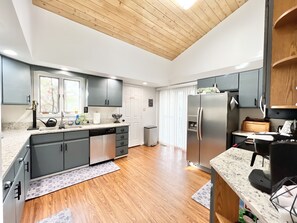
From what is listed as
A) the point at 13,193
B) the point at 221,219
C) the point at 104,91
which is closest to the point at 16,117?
the point at 104,91

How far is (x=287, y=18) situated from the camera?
927 millimetres

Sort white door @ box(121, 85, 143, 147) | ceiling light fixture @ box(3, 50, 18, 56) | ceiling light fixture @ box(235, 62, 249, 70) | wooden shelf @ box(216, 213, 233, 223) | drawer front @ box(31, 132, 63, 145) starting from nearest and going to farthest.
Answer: wooden shelf @ box(216, 213, 233, 223) < ceiling light fixture @ box(3, 50, 18, 56) < drawer front @ box(31, 132, 63, 145) < ceiling light fixture @ box(235, 62, 249, 70) < white door @ box(121, 85, 143, 147)

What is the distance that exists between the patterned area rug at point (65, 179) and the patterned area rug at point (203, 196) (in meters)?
1.67

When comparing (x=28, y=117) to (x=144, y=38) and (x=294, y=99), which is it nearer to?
(x=144, y=38)

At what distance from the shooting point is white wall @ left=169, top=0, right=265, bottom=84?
2.51 m

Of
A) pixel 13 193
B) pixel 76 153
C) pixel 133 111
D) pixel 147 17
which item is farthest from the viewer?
pixel 133 111

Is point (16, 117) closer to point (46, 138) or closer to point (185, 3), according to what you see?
point (46, 138)

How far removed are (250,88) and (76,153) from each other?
12.1ft

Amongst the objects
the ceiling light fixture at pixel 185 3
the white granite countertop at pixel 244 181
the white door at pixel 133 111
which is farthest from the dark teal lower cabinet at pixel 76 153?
the ceiling light fixture at pixel 185 3

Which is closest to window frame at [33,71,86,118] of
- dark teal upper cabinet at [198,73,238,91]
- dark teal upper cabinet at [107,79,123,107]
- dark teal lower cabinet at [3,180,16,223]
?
dark teal upper cabinet at [107,79,123,107]

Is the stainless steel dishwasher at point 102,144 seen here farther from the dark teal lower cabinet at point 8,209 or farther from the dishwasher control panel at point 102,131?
the dark teal lower cabinet at point 8,209

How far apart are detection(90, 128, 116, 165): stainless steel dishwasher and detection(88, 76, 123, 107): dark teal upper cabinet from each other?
26.9 inches

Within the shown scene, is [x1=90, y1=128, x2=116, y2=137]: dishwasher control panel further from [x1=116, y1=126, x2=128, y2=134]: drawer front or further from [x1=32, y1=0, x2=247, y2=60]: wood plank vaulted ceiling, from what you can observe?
[x1=32, y1=0, x2=247, y2=60]: wood plank vaulted ceiling

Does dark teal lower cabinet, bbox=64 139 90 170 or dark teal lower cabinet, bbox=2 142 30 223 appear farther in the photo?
dark teal lower cabinet, bbox=64 139 90 170
